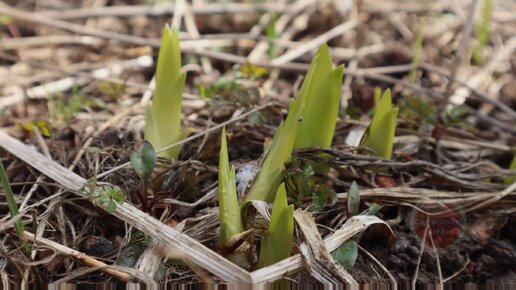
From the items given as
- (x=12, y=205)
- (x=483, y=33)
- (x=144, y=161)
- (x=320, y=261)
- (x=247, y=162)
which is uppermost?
(x=483, y=33)

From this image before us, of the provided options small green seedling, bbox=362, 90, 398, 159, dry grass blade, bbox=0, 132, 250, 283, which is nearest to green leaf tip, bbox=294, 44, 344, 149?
small green seedling, bbox=362, 90, 398, 159

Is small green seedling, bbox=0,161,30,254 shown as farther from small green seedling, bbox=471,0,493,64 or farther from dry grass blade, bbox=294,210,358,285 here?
small green seedling, bbox=471,0,493,64

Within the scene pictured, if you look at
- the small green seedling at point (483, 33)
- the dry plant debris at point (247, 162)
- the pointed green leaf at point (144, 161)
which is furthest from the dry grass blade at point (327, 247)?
the small green seedling at point (483, 33)

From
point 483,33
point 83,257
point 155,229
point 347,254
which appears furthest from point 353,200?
point 483,33

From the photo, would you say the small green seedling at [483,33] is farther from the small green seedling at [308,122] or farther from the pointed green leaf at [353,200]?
the pointed green leaf at [353,200]

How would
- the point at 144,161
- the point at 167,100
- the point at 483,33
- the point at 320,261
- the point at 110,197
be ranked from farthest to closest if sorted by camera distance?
1. the point at 483,33
2. the point at 167,100
3. the point at 144,161
4. the point at 110,197
5. the point at 320,261

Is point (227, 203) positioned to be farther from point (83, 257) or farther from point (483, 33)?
point (483, 33)
